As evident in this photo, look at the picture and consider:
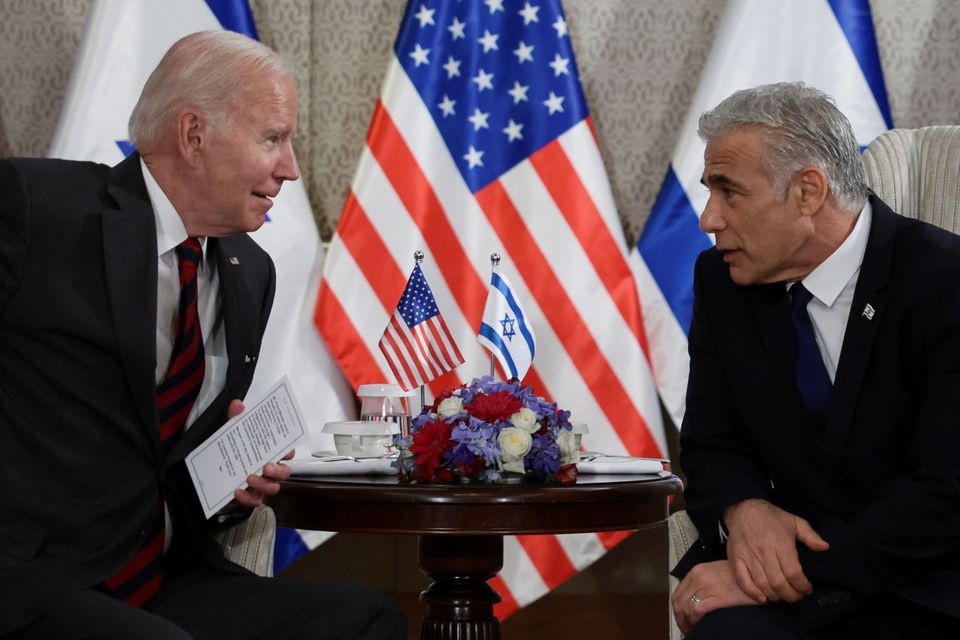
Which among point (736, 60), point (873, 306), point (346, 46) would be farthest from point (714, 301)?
point (346, 46)

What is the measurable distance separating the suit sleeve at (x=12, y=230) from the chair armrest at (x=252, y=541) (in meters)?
0.66

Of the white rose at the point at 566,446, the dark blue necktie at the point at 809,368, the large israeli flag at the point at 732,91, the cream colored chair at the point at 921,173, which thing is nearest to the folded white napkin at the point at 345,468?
the white rose at the point at 566,446

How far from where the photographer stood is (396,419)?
2.98 meters

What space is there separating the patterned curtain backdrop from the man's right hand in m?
2.00

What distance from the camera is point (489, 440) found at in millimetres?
2381

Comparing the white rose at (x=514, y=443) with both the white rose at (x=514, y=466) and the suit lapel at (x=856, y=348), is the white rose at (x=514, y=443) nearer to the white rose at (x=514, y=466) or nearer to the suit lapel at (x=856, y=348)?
the white rose at (x=514, y=466)

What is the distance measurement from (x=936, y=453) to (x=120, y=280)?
1481 mm

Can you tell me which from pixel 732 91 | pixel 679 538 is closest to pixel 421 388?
pixel 679 538

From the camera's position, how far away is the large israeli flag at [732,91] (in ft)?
12.2

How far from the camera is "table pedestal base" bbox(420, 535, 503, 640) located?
260 cm

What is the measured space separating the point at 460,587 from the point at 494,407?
1.53ft

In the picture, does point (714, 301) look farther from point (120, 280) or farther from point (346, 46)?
point (346, 46)

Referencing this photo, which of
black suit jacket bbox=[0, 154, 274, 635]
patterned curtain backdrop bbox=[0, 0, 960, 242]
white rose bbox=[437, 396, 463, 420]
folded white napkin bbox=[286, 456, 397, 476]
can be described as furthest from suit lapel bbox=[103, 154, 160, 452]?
patterned curtain backdrop bbox=[0, 0, 960, 242]

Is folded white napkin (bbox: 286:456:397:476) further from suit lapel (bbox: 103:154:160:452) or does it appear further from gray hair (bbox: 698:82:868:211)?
gray hair (bbox: 698:82:868:211)
